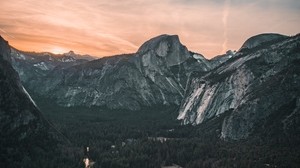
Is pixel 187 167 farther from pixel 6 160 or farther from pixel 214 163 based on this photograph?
pixel 6 160

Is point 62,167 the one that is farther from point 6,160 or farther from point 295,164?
point 295,164

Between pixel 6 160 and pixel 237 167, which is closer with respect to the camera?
pixel 237 167

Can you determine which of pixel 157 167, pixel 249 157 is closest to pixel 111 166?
pixel 157 167

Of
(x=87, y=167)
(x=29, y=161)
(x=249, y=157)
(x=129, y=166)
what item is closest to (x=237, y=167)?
(x=249, y=157)

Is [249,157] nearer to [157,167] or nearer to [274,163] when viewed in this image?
[274,163]

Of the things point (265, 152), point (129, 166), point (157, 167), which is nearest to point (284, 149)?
point (265, 152)

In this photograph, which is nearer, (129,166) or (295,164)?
(295,164)

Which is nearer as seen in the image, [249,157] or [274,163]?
[274,163]
